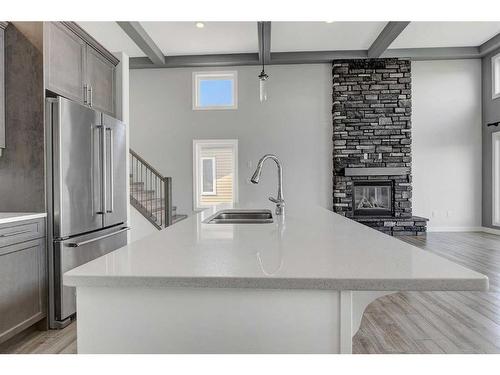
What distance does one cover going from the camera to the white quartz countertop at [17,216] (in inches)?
91.0

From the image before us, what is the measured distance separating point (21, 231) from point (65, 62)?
1400mm

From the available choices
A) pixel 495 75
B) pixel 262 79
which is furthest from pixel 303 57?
pixel 495 75

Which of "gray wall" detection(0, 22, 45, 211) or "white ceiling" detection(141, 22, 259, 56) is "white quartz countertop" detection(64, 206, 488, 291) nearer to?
"gray wall" detection(0, 22, 45, 211)

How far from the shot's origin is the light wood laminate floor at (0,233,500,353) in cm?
235

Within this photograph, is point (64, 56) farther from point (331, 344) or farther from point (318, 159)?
point (318, 159)

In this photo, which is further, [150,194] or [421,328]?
[150,194]

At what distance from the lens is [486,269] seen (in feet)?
14.1

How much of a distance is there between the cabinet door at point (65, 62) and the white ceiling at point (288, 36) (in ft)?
9.56

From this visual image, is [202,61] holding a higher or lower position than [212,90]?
higher

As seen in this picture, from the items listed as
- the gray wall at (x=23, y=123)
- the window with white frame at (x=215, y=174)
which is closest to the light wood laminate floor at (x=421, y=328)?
the gray wall at (x=23, y=123)

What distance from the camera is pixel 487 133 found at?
7211 millimetres

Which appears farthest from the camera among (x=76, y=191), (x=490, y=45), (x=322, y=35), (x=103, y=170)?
(x=490, y=45)

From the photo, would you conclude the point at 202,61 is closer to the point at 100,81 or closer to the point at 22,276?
the point at 100,81
